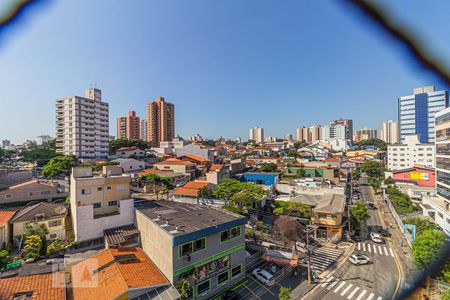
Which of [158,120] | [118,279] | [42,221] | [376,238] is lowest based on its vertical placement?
[376,238]

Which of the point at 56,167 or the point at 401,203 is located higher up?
the point at 56,167

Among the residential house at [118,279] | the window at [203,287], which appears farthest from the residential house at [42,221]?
the window at [203,287]

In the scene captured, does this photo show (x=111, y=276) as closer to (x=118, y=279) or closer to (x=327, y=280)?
(x=118, y=279)

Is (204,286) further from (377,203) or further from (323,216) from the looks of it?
(377,203)

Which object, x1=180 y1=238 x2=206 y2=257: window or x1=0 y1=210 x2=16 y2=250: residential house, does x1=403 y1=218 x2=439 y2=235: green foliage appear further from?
x1=0 y1=210 x2=16 y2=250: residential house

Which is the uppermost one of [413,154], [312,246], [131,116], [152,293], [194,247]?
[131,116]

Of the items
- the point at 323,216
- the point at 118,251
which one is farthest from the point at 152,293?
the point at 323,216

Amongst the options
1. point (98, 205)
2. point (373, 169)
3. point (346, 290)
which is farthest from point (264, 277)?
point (373, 169)

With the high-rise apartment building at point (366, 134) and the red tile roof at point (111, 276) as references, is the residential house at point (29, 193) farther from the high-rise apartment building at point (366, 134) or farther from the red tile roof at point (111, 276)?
the high-rise apartment building at point (366, 134)
